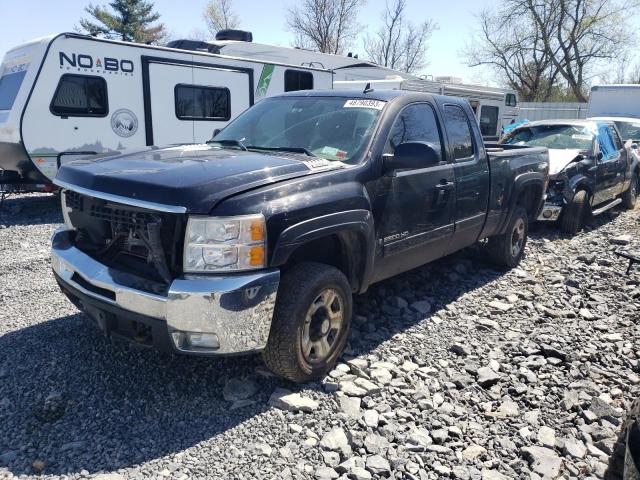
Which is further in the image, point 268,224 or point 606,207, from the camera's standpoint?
point 606,207

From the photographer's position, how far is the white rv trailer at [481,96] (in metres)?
13.7

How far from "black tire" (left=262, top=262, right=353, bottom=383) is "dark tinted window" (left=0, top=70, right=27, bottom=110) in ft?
24.6

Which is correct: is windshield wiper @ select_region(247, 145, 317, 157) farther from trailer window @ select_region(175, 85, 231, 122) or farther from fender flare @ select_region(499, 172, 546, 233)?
trailer window @ select_region(175, 85, 231, 122)

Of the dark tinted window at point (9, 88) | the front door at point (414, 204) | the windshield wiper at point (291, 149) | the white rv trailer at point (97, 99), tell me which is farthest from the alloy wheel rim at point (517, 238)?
the dark tinted window at point (9, 88)

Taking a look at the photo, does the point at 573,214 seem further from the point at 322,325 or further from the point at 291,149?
the point at 322,325

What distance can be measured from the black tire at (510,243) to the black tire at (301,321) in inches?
122

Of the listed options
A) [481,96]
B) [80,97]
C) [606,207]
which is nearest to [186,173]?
[80,97]

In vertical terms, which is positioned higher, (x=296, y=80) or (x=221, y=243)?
(x=296, y=80)

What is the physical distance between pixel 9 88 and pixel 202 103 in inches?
129

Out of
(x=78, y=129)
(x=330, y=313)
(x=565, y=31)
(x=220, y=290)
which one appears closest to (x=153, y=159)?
(x=220, y=290)

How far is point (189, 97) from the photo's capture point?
10.3m

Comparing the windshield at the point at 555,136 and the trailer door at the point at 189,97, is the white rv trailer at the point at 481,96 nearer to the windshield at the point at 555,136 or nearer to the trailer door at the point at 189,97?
the trailer door at the point at 189,97

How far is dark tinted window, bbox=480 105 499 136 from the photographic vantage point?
16.8 m

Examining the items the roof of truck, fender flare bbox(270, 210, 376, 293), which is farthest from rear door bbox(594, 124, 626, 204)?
fender flare bbox(270, 210, 376, 293)
